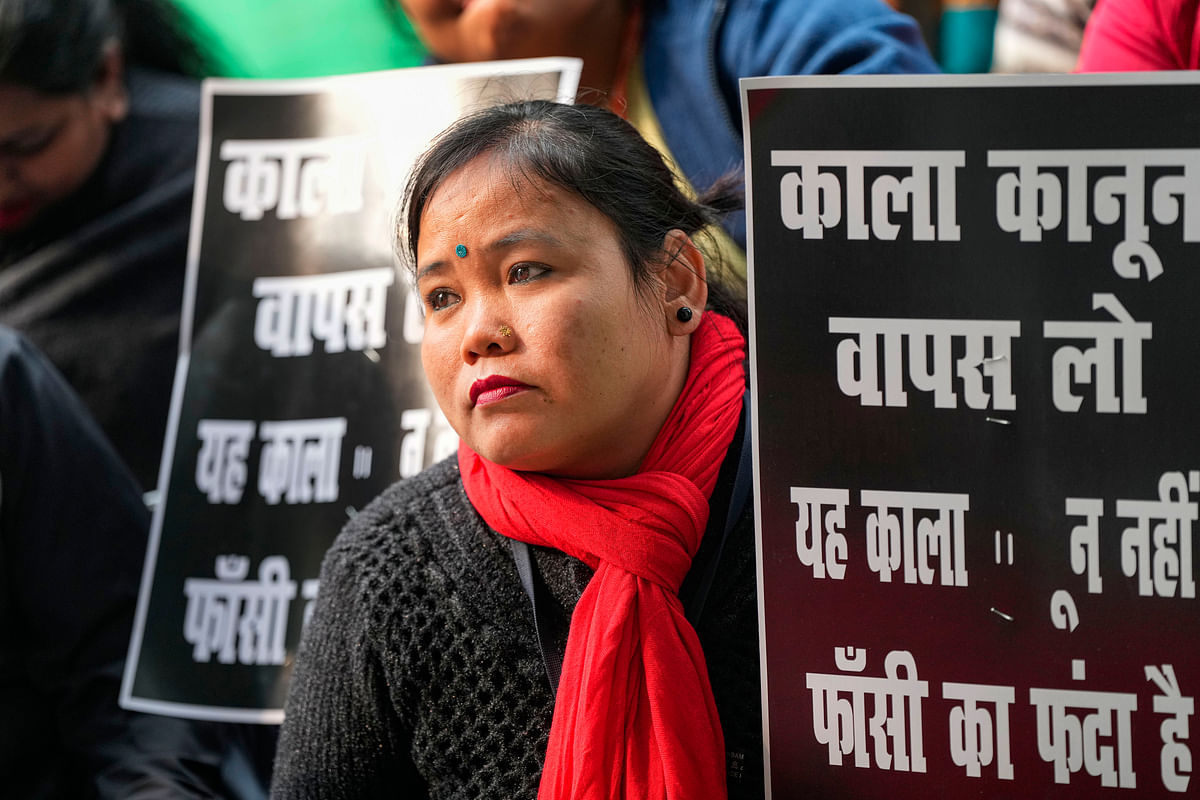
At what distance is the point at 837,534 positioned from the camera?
1.03m

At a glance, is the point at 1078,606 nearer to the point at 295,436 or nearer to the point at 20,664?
the point at 295,436

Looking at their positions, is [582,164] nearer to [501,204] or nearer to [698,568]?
[501,204]

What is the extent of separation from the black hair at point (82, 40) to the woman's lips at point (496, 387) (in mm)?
1558

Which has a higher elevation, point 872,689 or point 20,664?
point 872,689

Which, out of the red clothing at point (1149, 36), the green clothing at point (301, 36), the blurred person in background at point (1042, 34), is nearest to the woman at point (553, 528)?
the red clothing at point (1149, 36)

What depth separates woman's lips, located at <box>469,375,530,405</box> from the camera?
1.12m

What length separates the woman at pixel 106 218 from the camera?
2.33 meters

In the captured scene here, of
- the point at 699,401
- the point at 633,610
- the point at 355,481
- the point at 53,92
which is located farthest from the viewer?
the point at 53,92

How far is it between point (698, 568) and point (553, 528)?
0.51 ft

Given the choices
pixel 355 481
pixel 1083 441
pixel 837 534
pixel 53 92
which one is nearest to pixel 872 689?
pixel 837 534

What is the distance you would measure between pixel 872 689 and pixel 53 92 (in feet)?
6.46

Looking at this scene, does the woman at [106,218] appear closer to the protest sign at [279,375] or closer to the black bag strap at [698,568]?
the protest sign at [279,375]

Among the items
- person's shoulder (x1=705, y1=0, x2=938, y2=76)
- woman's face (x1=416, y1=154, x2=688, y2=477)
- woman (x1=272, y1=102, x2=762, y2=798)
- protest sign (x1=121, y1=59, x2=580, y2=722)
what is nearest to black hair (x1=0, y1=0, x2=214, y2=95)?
protest sign (x1=121, y1=59, x2=580, y2=722)

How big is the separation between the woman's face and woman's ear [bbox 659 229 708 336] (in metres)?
0.04
